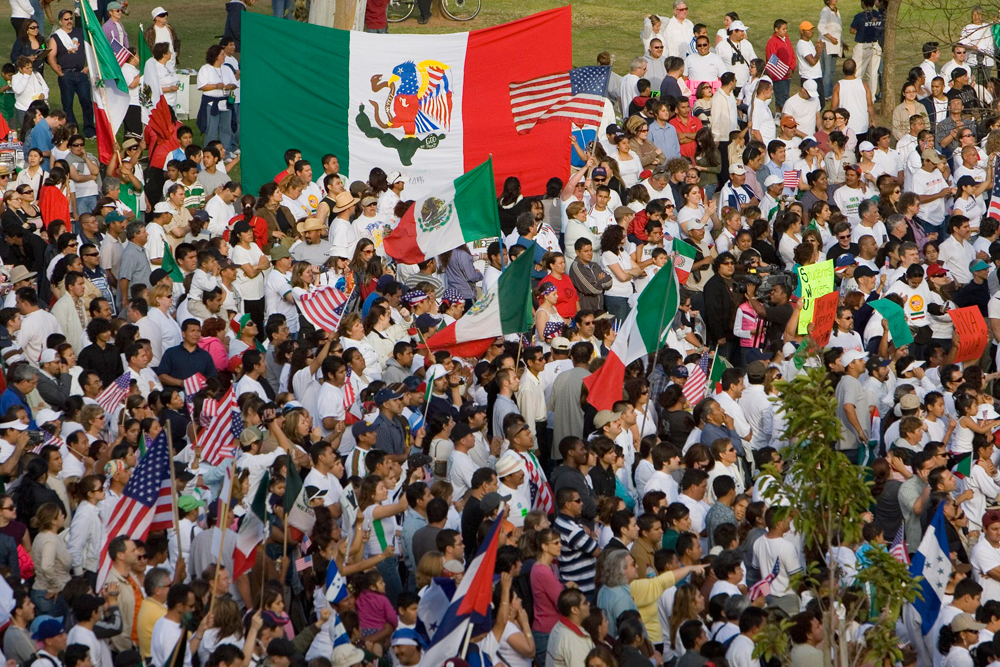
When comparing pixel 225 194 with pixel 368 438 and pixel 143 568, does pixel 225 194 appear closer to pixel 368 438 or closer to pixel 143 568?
pixel 368 438

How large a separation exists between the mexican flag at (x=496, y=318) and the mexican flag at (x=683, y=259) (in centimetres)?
303

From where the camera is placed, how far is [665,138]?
21.4 meters

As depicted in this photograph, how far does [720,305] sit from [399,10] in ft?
47.5

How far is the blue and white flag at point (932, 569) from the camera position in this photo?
1195cm

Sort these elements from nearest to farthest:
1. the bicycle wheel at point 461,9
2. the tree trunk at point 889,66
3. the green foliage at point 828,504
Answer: the green foliage at point 828,504 → the tree trunk at point 889,66 → the bicycle wheel at point 461,9

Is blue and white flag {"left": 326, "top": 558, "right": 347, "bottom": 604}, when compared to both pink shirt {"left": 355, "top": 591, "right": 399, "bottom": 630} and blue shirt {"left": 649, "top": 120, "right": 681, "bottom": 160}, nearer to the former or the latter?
pink shirt {"left": 355, "top": 591, "right": 399, "bottom": 630}

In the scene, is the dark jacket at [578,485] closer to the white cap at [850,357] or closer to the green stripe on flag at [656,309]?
the green stripe on flag at [656,309]

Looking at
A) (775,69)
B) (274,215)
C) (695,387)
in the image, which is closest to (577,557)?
(695,387)

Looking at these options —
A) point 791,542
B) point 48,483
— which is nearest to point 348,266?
point 48,483

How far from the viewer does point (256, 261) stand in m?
16.7

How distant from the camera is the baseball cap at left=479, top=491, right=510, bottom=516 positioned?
12422 mm

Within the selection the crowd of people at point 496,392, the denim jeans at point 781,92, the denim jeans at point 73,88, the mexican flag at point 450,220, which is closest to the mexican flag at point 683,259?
the crowd of people at point 496,392

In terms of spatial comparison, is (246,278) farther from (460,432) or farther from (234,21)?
(234,21)

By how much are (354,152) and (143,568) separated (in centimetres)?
907
